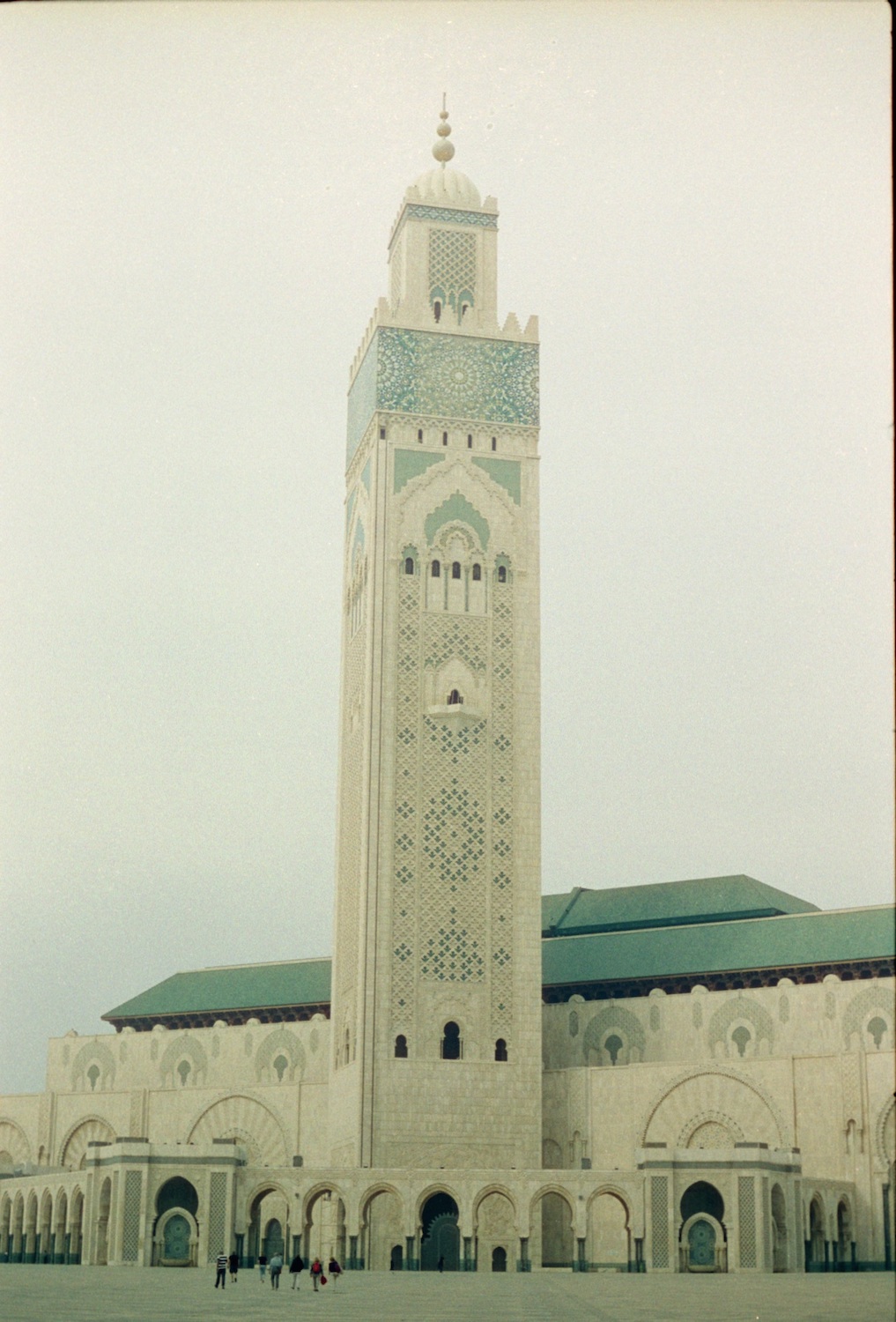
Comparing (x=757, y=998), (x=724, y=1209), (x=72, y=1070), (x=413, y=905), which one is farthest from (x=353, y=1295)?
(x=72, y=1070)

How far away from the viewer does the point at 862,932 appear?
34.4m

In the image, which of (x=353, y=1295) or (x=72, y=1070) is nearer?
(x=353, y=1295)

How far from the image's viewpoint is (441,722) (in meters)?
34.3

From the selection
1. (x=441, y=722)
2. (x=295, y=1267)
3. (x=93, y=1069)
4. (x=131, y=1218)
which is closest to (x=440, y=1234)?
(x=131, y=1218)

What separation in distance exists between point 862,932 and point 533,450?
36.7 ft

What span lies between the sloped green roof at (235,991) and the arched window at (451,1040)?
285 inches

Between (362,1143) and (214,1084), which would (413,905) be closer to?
(362,1143)

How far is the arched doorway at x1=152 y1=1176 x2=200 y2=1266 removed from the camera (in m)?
29.1

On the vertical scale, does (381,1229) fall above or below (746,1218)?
below

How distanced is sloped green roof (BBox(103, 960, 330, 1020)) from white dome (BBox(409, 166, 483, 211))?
16.9 m

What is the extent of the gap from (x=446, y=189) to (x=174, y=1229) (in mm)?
20407

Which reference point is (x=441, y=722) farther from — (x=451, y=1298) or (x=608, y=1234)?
(x=451, y=1298)

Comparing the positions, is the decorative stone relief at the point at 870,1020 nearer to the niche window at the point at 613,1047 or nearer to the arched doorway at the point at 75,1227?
the niche window at the point at 613,1047

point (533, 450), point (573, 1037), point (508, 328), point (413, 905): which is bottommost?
point (573, 1037)
